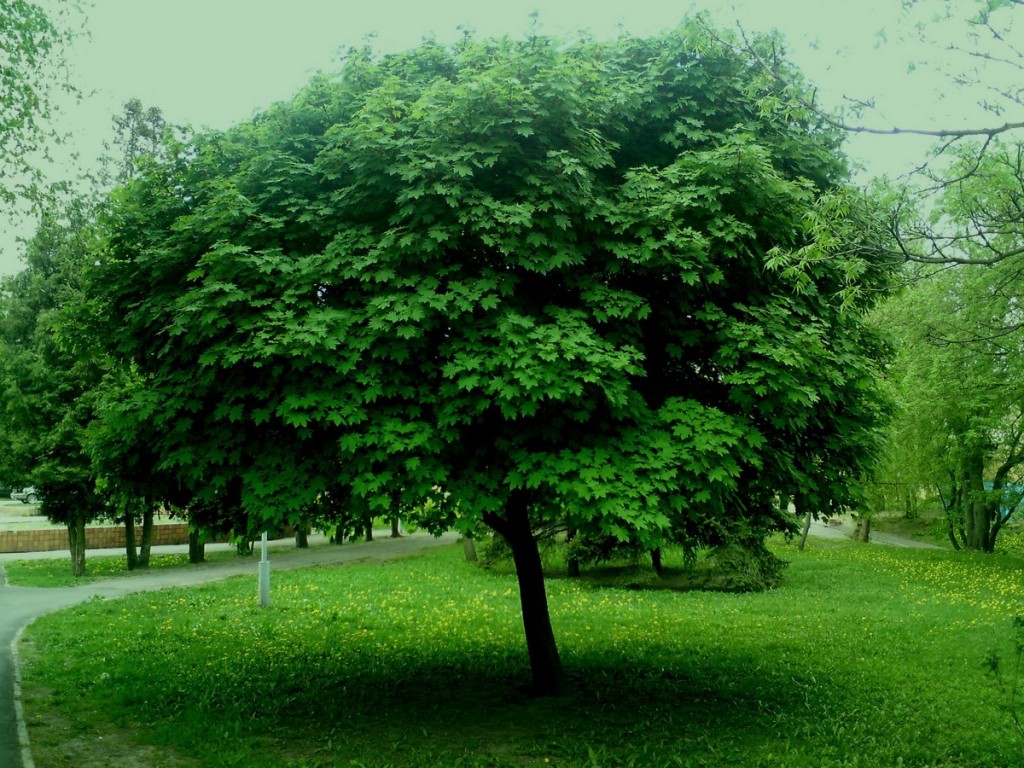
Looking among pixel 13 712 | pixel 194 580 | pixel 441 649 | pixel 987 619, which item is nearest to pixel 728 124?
pixel 441 649

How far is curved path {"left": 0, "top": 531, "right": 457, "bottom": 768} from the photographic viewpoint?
8.63 meters

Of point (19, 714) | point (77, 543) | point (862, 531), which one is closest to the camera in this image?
point (19, 714)

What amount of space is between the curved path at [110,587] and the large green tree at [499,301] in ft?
10.9

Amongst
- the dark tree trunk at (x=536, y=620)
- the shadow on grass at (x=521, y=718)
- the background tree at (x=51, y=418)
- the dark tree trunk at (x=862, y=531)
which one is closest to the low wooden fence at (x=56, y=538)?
the background tree at (x=51, y=418)

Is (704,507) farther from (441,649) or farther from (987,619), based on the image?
(987,619)

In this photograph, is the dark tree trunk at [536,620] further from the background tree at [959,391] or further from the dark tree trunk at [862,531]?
the dark tree trunk at [862,531]

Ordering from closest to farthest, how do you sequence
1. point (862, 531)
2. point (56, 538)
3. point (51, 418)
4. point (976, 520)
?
point (51, 418) → point (976, 520) → point (56, 538) → point (862, 531)

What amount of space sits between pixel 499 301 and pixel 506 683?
18.2 feet

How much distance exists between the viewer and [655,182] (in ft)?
25.8

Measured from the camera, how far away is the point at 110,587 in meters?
20.9

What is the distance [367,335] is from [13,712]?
638 centimetres

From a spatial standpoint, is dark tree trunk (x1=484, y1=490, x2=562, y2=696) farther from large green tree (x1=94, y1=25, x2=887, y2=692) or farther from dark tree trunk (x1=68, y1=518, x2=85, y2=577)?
dark tree trunk (x1=68, y1=518, x2=85, y2=577)

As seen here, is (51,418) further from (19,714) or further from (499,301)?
(499,301)

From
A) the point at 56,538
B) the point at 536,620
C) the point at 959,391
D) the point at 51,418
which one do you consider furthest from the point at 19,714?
the point at 56,538
